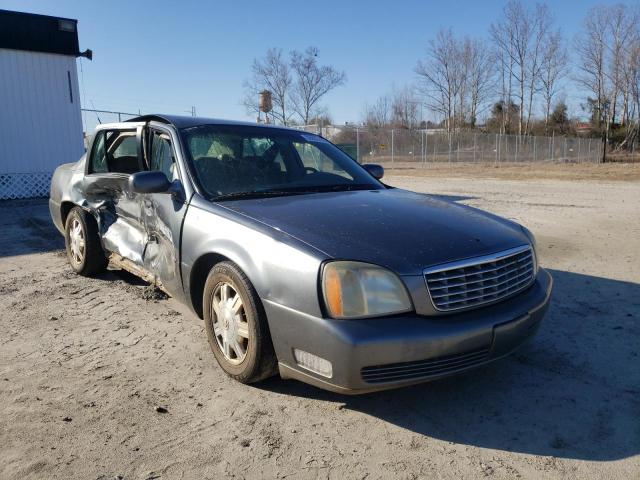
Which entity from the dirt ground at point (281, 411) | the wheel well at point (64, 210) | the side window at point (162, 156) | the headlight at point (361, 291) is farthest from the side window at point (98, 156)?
the headlight at point (361, 291)

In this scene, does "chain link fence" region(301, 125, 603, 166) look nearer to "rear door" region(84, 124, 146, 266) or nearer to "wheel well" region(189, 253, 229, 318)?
"rear door" region(84, 124, 146, 266)

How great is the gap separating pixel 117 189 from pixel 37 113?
39.6ft

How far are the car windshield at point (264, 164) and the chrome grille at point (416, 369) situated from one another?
1.59 metres

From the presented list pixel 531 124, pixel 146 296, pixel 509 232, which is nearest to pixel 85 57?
pixel 146 296

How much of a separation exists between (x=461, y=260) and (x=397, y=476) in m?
1.09

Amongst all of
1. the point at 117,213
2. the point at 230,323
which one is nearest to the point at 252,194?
the point at 230,323

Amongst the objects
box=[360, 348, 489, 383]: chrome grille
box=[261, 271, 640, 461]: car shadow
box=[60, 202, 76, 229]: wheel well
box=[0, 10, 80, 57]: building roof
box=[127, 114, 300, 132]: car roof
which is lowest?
box=[261, 271, 640, 461]: car shadow

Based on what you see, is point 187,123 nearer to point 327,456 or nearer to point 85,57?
point 327,456

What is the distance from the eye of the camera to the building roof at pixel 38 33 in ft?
44.3

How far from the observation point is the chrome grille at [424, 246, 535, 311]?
2.58 metres

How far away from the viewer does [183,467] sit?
236 centimetres

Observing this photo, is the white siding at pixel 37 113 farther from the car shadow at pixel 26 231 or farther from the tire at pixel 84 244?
the tire at pixel 84 244

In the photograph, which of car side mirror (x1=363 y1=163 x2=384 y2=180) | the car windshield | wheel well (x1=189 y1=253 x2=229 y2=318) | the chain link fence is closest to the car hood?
the car windshield

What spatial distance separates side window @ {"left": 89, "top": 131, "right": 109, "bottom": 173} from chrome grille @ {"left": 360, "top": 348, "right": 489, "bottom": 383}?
3620 millimetres
